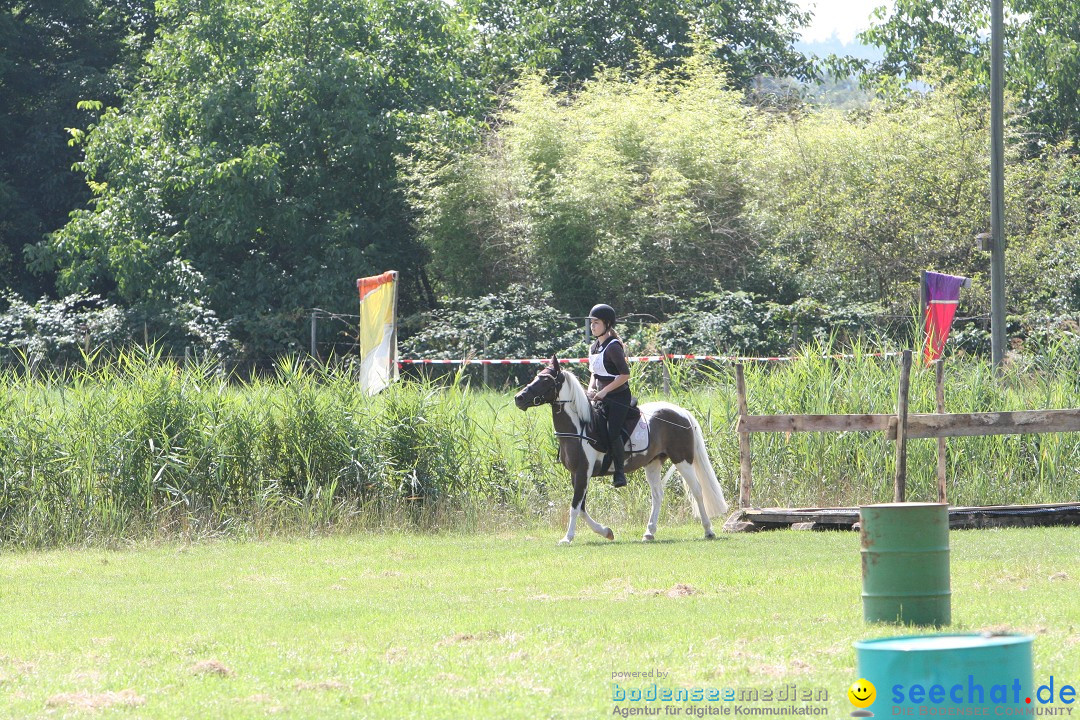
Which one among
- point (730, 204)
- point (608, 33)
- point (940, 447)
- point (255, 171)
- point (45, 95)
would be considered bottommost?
point (940, 447)

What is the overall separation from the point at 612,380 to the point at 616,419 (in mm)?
408

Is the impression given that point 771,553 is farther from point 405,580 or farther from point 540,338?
point 540,338

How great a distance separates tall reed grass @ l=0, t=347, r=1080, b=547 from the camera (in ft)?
50.5

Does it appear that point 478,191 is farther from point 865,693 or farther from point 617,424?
point 865,693

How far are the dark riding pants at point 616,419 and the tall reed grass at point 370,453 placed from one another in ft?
8.43

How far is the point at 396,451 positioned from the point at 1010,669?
12.1m

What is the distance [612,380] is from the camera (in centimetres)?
1412

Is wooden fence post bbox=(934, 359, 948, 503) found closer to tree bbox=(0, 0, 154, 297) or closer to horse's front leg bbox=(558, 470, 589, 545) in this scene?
horse's front leg bbox=(558, 470, 589, 545)

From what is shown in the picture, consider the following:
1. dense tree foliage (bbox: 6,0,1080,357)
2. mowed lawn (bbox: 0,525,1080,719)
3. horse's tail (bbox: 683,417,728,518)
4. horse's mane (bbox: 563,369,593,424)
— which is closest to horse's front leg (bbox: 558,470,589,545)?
mowed lawn (bbox: 0,525,1080,719)

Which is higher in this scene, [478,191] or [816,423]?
[478,191]

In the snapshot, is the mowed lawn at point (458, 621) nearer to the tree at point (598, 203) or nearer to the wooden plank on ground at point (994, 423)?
the wooden plank on ground at point (994, 423)

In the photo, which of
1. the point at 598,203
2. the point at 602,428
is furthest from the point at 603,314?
the point at 598,203

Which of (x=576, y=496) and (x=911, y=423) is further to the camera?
(x=911, y=423)

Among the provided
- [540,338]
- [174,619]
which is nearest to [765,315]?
[540,338]
